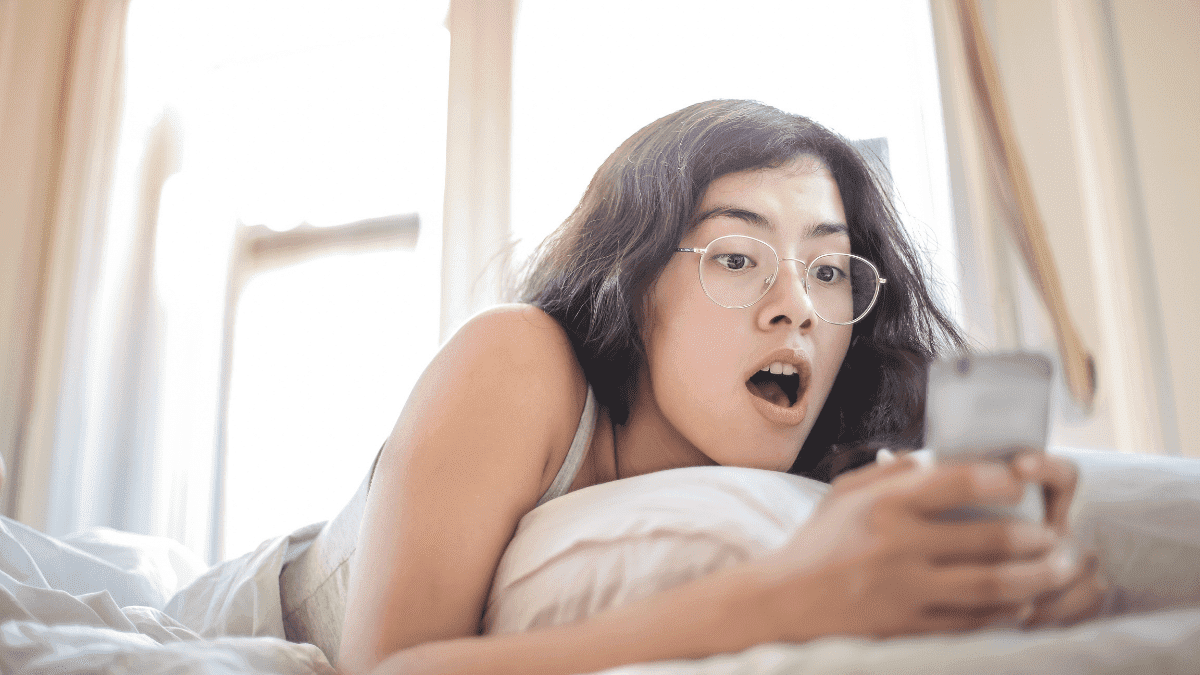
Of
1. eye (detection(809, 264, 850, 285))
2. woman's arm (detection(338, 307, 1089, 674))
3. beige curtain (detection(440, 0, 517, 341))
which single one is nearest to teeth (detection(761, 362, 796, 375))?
eye (detection(809, 264, 850, 285))

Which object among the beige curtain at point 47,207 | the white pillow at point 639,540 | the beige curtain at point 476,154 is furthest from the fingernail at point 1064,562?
the beige curtain at point 47,207

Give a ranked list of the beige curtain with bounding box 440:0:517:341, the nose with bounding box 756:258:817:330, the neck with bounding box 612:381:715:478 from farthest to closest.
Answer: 1. the beige curtain with bounding box 440:0:517:341
2. the neck with bounding box 612:381:715:478
3. the nose with bounding box 756:258:817:330

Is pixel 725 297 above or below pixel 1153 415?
above

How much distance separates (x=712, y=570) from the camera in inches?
19.4

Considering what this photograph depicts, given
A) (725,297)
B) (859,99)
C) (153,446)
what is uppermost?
(859,99)

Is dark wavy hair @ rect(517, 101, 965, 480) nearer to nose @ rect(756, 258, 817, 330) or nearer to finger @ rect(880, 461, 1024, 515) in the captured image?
nose @ rect(756, 258, 817, 330)

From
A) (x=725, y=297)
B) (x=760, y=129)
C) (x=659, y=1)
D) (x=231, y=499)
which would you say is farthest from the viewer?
(x=231, y=499)

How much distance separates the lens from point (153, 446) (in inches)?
86.0

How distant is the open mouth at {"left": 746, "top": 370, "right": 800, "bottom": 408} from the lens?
2.88 ft

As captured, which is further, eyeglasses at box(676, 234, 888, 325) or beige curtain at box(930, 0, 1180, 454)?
eyeglasses at box(676, 234, 888, 325)

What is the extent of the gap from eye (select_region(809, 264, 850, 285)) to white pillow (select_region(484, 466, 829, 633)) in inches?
11.7

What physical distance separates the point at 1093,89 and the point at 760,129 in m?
0.80

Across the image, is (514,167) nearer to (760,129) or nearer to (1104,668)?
(760,129)

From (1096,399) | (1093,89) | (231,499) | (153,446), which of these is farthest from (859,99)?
(153,446)
